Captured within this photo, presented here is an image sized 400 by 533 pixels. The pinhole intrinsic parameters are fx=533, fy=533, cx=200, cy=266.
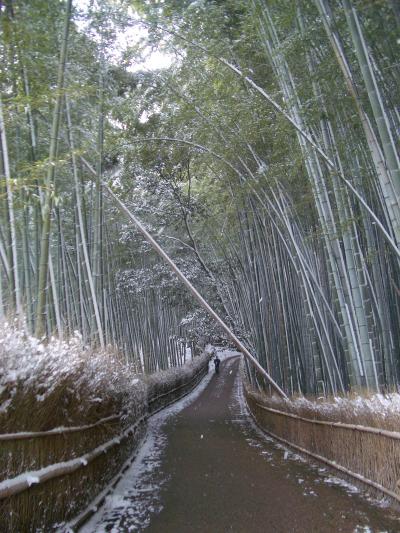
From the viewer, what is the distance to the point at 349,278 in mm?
3654

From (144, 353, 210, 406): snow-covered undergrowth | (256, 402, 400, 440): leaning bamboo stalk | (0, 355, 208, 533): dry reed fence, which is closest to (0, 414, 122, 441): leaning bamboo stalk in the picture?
(0, 355, 208, 533): dry reed fence

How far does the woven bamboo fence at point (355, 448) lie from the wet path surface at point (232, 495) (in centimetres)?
10

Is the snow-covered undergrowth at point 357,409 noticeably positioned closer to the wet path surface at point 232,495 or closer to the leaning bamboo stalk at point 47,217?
the wet path surface at point 232,495

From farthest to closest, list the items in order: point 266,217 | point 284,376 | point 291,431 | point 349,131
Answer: point 284,376, point 266,217, point 291,431, point 349,131

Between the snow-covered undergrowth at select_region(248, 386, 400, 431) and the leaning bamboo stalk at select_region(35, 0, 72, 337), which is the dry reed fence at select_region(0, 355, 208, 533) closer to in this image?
the leaning bamboo stalk at select_region(35, 0, 72, 337)

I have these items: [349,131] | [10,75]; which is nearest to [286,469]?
[349,131]

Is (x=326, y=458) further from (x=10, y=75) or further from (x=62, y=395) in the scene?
(x=10, y=75)

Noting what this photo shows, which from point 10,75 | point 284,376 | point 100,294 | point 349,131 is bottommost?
point 284,376

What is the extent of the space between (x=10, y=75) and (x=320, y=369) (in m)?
3.46

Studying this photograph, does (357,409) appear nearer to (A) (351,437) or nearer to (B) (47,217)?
(A) (351,437)

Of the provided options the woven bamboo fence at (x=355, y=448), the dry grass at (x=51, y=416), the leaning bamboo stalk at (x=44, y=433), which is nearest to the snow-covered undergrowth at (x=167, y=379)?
the woven bamboo fence at (x=355, y=448)

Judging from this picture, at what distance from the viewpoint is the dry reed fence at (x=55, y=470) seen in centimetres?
197

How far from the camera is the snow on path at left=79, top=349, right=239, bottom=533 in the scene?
2871 millimetres

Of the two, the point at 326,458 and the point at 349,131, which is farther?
the point at 326,458
